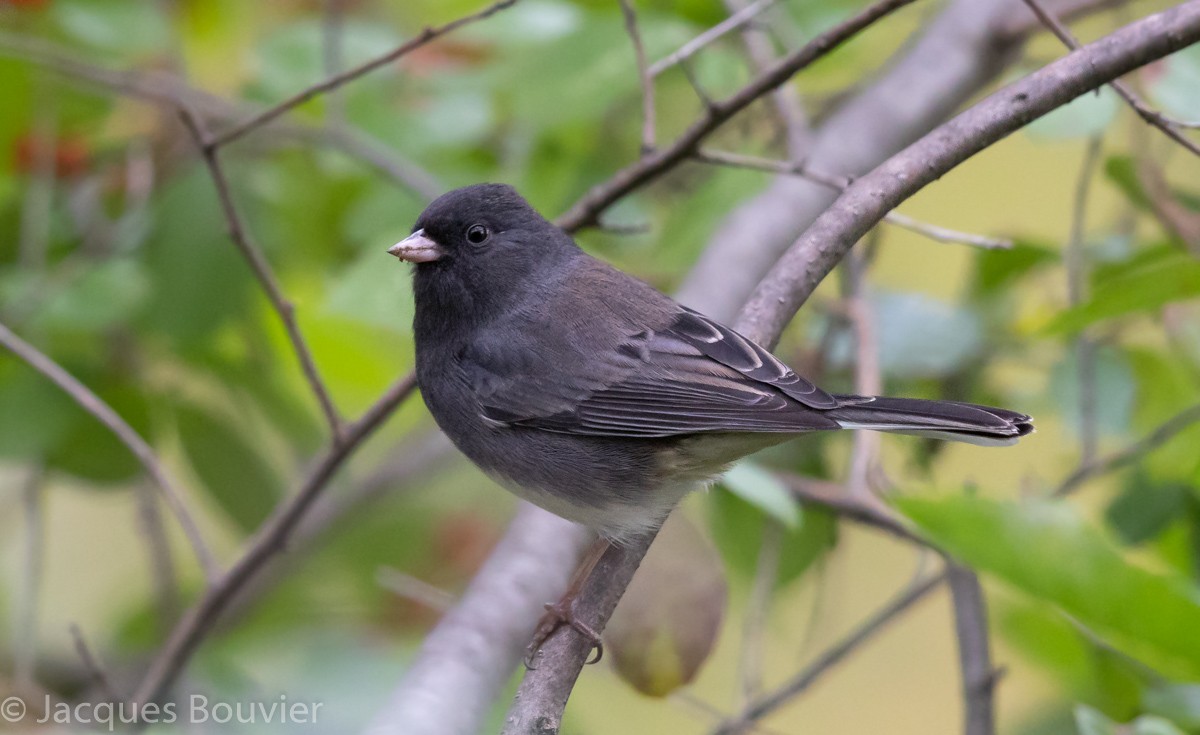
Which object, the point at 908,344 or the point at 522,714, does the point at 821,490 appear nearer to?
the point at 908,344

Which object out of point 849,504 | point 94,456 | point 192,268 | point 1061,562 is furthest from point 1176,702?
point 94,456

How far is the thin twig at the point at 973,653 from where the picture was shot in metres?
2.24

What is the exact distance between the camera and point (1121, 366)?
8.66 ft

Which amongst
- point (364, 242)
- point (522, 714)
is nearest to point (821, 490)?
point (522, 714)

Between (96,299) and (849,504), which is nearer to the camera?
(849,504)

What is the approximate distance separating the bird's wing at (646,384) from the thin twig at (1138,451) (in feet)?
2.20

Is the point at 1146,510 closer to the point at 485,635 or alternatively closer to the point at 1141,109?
the point at 1141,109

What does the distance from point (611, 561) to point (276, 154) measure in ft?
6.16

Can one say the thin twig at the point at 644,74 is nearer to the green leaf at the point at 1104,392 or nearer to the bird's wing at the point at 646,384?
the bird's wing at the point at 646,384

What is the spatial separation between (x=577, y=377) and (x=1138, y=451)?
113cm

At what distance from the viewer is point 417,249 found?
2.38m

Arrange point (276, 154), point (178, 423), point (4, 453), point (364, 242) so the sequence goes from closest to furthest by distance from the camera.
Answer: point (4, 453), point (364, 242), point (178, 423), point (276, 154)

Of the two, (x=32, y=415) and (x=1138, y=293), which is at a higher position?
(x=1138, y=293)

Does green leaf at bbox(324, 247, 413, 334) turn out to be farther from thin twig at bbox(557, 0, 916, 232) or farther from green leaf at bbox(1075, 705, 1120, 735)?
green leaf at bbox(1075, 705, 1120, 735)
